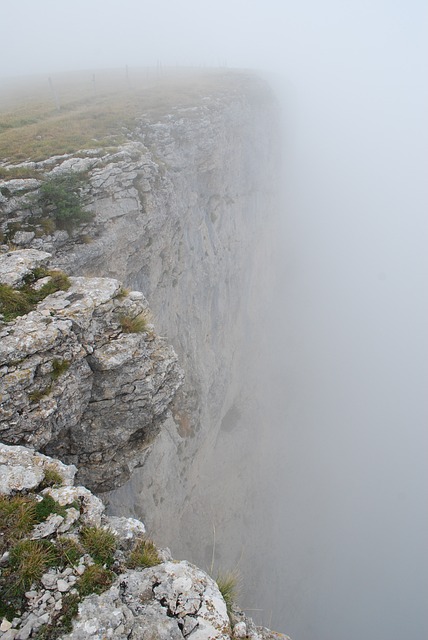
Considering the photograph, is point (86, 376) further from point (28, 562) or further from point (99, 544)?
point (28, 562)

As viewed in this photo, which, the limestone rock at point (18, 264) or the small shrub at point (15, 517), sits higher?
the limestone rock at point (18, 264)

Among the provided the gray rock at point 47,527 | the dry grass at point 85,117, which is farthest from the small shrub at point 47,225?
the gray rock at point 47,527

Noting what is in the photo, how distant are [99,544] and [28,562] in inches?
45.6

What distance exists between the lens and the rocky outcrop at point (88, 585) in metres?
5.79

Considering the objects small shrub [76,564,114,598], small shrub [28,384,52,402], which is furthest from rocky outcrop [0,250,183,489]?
small shrub [76,564,114,598]

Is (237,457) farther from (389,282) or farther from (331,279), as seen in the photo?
(389,282)

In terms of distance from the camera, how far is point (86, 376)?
10.6 m

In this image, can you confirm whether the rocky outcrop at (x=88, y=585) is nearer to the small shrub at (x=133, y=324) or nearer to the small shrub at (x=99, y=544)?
the small shrub at (x=99, y=544)

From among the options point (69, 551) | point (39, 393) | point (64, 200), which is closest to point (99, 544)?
point (69, 551)

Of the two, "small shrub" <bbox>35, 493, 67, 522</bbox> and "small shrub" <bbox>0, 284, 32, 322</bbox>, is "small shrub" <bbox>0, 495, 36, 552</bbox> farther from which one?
"small shrub" <bbox>0, 284, 32, 322</bbox>

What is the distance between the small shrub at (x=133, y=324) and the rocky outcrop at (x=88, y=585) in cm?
474

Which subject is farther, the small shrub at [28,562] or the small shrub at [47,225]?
the small shrub at [47,225]

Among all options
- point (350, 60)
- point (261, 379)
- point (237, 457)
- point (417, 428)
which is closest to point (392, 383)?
point (417, 428)

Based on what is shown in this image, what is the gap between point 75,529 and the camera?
22.9 feet
